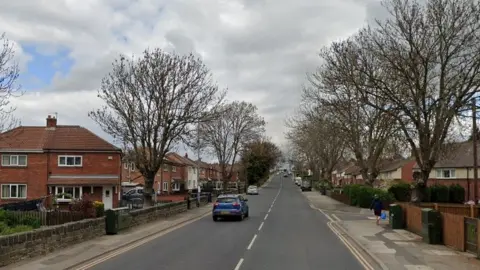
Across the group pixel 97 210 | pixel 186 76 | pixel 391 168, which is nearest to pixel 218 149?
pixel 391 168

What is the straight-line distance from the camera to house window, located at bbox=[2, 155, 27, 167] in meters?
46.2

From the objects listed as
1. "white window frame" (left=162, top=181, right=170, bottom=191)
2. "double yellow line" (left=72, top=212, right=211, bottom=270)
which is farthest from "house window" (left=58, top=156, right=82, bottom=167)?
"white window frame" (left=162, top=181, right=170, bottom=191)

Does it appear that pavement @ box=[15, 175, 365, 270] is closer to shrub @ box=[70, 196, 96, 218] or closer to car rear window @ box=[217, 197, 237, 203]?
shrub @ box=[70, 196, 96, 218]

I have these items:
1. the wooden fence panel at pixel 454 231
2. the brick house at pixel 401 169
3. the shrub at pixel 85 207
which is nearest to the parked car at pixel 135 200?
the shrub at pixel 85 207

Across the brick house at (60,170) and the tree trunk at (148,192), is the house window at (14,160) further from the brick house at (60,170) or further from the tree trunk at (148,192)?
the tree trunk at (148,192)

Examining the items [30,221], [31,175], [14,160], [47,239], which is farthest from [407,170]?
[47,239]

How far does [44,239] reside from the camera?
54.2 ft

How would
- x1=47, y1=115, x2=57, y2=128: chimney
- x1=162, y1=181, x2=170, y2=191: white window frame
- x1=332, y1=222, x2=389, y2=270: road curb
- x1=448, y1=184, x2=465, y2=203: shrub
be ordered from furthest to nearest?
1. x1=162, y1=181, x2=170, y2=191: white window frame
2. x1=448, y1=184, x2=465, y2=203: shrub
3. x1=47, y1=115, x2=57, y2=128: chimney
4. x1=332, y1=222, x2=389, y2=270: road curb

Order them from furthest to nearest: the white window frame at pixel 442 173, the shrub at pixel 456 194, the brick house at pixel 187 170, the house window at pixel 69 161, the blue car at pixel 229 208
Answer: the brick house at pixel 187 170 < the white window frame at pixel 442 173 < the shrub at pixel 456 194 < the house window at pixel 69 161 < the blue car at pixel 229 208

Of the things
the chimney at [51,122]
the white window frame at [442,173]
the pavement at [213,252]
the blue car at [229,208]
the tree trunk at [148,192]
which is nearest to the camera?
the pavement at [213,252]

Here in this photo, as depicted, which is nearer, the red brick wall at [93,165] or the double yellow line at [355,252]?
the double yellow line at [355,252]

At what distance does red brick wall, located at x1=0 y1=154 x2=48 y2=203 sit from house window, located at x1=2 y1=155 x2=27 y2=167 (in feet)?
1.17

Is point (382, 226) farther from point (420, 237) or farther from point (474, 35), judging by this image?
point (474, 35)

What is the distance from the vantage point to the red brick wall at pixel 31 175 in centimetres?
4559
